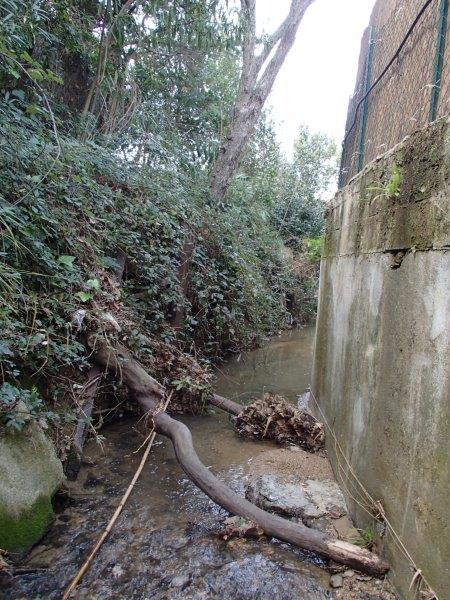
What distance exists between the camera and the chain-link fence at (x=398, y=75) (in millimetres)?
2156

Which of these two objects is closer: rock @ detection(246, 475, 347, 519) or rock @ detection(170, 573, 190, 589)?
rock @ detection(170, 573, 190, 589)

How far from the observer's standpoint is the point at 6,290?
10.0 ft

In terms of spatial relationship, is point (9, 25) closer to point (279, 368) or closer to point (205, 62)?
point (279, 368)

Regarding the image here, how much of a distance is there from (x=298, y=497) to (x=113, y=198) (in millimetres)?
4224

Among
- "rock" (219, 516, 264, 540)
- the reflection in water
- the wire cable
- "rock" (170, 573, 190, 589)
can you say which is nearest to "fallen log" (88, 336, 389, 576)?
"rock" (219, 516, 264, 540)

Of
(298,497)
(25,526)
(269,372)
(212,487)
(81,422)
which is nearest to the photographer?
(25,526)

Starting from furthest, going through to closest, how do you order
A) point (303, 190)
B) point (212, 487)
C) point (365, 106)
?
point (303, 190) < point (365, 106) < point (212, 487)

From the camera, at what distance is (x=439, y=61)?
2.14 meters

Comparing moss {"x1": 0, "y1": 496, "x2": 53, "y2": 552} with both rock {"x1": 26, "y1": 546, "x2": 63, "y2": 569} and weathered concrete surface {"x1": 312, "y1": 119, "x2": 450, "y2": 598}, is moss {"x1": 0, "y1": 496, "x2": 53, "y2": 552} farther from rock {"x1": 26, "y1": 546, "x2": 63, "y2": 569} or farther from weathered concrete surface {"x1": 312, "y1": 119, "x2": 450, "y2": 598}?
weathered concrete surface {"x1": 312, "y1": 119, "x2": 450, "y2": 598}

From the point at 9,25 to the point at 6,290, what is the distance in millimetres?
2217

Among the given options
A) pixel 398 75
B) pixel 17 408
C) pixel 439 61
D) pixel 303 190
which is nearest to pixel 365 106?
pixel 398 75

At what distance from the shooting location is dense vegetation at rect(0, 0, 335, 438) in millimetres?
3266

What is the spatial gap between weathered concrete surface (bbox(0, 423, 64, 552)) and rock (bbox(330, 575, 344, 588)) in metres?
1.81

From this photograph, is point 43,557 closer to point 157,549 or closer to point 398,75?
point 157,549
